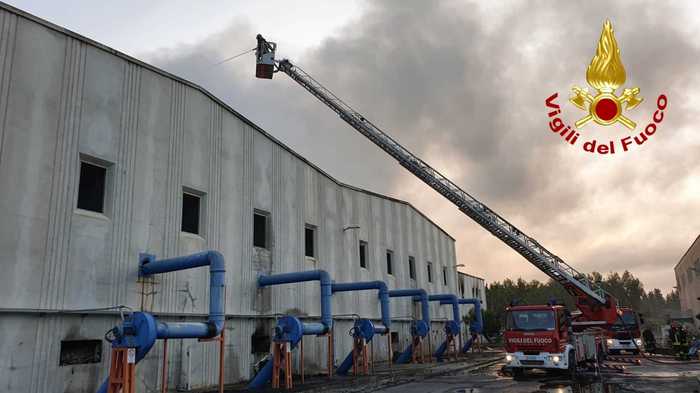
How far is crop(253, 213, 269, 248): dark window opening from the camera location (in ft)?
73.1

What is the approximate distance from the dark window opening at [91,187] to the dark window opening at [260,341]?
799cm

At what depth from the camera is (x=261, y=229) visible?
22641 mm

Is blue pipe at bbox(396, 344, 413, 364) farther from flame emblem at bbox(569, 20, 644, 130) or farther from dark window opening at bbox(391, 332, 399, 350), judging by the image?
flame emblem at bbox(569, 20, 644, 130)

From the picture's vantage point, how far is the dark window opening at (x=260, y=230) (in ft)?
73.1

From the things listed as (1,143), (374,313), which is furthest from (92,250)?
(374,313)

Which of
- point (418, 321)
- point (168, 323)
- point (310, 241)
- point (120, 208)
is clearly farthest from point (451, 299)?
point (168, 323)

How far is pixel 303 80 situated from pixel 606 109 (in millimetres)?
20417

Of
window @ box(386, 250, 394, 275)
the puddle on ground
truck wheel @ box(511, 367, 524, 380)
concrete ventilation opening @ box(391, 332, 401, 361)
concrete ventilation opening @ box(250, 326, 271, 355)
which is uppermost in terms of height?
window @ box(386, 250, 394, 275)

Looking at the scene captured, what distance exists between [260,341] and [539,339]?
425 inches

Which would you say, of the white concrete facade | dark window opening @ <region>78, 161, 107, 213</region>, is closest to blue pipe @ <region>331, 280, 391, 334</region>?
the white concrete facade

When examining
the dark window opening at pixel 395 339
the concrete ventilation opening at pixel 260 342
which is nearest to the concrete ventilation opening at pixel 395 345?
the dark window opening at pixel 395 339

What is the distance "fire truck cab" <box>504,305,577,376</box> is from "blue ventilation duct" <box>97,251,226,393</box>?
11833 millimetres

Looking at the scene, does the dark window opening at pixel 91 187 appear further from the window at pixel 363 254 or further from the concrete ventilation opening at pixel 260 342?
the window at pixel 363 254

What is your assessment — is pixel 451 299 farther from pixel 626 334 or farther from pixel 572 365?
pixel 572 365
